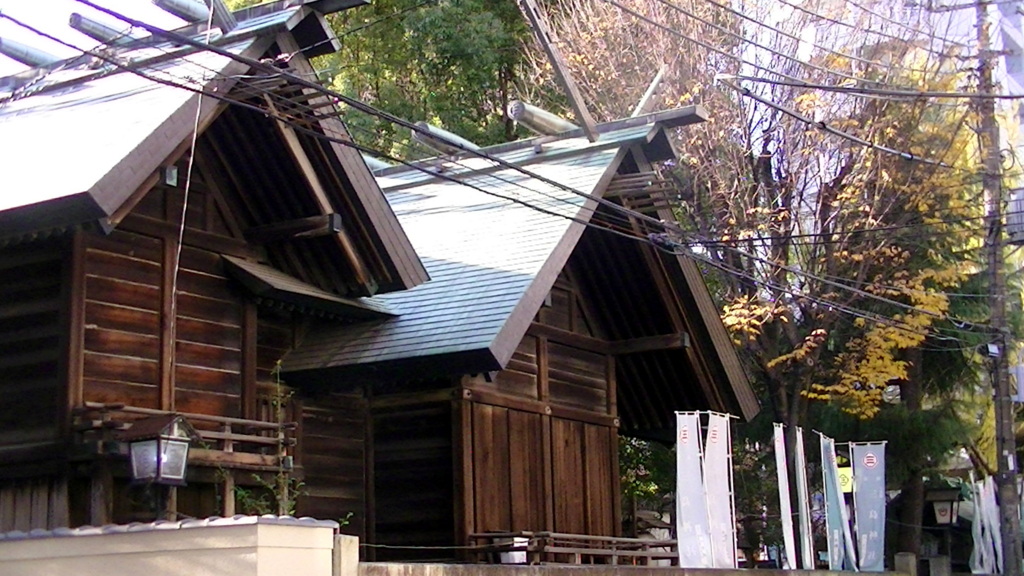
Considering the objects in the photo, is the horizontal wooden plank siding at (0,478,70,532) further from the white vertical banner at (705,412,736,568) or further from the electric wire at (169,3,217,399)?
the white vertical banner at (705,412,736,568)

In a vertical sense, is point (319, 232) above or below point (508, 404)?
Answer: above

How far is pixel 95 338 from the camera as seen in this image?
1281 cm

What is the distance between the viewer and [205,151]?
572 inches

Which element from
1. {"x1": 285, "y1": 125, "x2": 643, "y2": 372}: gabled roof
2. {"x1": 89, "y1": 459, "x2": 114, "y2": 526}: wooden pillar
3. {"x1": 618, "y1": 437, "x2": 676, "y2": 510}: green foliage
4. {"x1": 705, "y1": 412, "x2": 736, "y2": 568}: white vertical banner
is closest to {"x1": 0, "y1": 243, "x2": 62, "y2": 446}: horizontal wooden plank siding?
{"x1": 89, "y1": 459, "x2": 114, "y2": 526}: wooden pillar

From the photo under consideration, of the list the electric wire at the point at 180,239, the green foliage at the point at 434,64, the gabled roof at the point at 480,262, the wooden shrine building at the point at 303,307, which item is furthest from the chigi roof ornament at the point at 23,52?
the green foliage at the point at 434,64

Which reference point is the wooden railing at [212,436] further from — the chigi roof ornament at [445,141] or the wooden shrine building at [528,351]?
the chigi roof ornament at [445,141]

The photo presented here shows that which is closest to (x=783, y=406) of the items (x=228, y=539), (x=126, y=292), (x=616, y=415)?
(x=616, y=415)

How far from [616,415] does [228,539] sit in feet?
34.0

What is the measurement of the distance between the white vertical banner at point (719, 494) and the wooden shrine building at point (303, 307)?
2506mm

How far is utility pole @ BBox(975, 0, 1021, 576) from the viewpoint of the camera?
22.5m

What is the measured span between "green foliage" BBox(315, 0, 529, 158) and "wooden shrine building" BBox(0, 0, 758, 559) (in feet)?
36.8

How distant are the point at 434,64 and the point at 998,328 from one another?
46.7 feet

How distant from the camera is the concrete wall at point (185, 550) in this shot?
30.7ft

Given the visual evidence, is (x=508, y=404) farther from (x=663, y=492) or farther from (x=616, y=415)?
(x=663, y=492)
